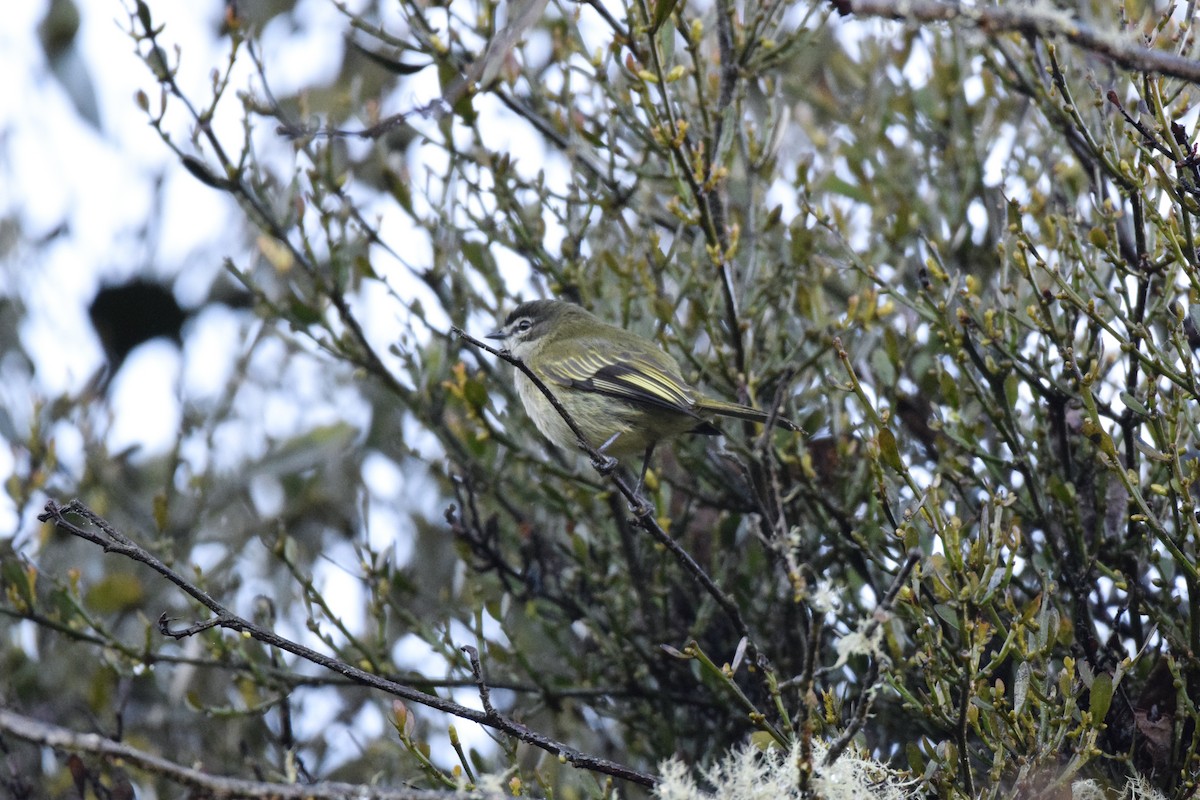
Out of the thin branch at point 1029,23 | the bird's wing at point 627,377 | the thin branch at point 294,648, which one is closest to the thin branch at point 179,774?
the thin branch at point 294,648

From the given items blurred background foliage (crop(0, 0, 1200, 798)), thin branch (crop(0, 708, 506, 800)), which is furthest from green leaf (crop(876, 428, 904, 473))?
thin branch (crop(0, 708, 506, 800))

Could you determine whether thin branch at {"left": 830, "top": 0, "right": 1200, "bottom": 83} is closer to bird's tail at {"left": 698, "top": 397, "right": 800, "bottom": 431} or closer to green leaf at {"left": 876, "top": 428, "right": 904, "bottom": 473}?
green leaf at {"left": 876, "top": 428, "right": 904, "bottom": 473}

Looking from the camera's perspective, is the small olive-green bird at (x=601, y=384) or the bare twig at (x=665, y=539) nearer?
the bare twig at (x=665, y=539)

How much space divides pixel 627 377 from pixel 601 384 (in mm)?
171

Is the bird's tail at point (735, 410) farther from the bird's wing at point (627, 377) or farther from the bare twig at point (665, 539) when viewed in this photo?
the bare twig at point (665, 539)

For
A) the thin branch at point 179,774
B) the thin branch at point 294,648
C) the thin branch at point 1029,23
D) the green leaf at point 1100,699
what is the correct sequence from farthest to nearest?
1. the green leaf at point 1100,699
2. the thin branch at point 294,648
3. the thin branch at point 179,774
4. the thin branch at point 1029,23

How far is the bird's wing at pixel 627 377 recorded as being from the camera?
417cm

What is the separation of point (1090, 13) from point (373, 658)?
362 cm

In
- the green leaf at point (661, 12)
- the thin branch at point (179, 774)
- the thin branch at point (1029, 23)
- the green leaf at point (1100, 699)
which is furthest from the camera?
the green leaf at point (661, 12)

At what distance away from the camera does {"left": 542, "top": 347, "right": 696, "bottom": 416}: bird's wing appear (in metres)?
4.17

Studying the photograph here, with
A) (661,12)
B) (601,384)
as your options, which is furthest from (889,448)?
(601,384)

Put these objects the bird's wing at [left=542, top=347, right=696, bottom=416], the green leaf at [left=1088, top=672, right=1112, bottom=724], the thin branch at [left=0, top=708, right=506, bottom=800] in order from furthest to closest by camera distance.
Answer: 1. the bird's wing at [left=542, top=347, right=696, bottom=416]
2. the green leaf at [left=1088, top=672, right=1112, bottom=724]
3. the thin branch at [left=0, top=708, right=506, bottom=800]

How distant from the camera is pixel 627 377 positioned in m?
4.51

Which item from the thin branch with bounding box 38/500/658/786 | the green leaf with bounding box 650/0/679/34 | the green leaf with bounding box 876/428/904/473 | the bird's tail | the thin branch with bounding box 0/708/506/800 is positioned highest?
the green leaf with bounding box 650/0/679/34
